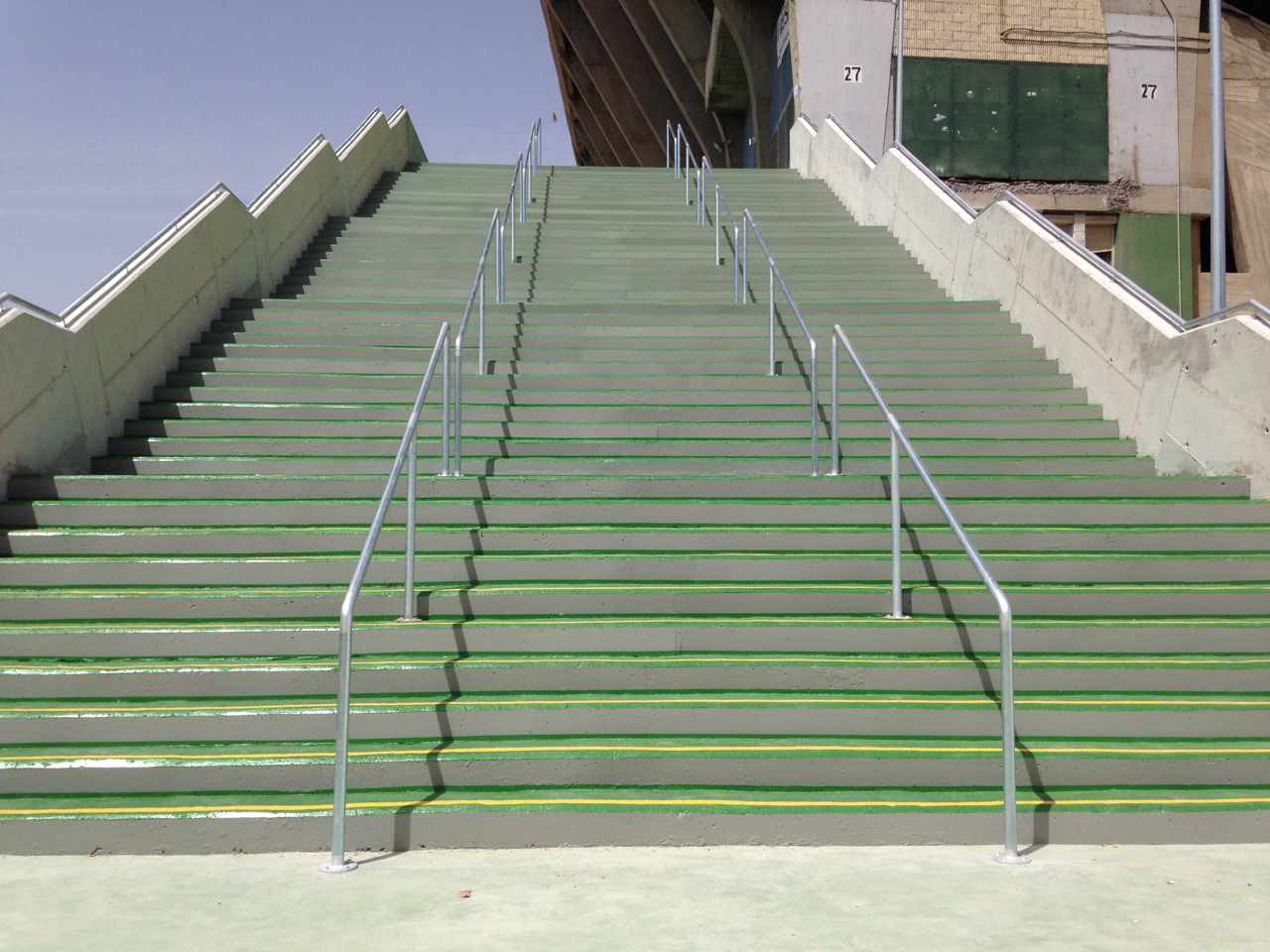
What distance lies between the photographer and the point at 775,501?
265 inches

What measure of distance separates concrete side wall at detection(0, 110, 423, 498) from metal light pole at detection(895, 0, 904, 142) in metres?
10.2

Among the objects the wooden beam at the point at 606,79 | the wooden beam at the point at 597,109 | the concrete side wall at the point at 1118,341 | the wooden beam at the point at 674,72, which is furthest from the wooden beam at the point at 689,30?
the wooden beam at the point at 597,109

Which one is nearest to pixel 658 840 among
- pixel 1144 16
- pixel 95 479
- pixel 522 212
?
pixel 95 479

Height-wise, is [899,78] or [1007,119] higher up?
[899,78]

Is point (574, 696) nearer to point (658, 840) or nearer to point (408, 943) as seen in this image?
point (658, 840)

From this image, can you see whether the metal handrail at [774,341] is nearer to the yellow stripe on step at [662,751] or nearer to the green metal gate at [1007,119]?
the yellow stripe on step at [662,751]

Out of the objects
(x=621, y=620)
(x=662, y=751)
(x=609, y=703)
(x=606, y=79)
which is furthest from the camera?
(x=606, y=79)

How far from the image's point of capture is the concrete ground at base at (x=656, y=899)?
143 inches

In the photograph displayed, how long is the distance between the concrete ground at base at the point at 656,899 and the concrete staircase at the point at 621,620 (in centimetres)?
18

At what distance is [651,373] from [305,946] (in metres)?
5.57

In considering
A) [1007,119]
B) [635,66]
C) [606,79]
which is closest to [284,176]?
[1007,119]

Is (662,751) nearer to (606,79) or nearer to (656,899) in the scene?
(656,899)

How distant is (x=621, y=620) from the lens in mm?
5691

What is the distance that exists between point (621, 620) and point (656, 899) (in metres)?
1.85
